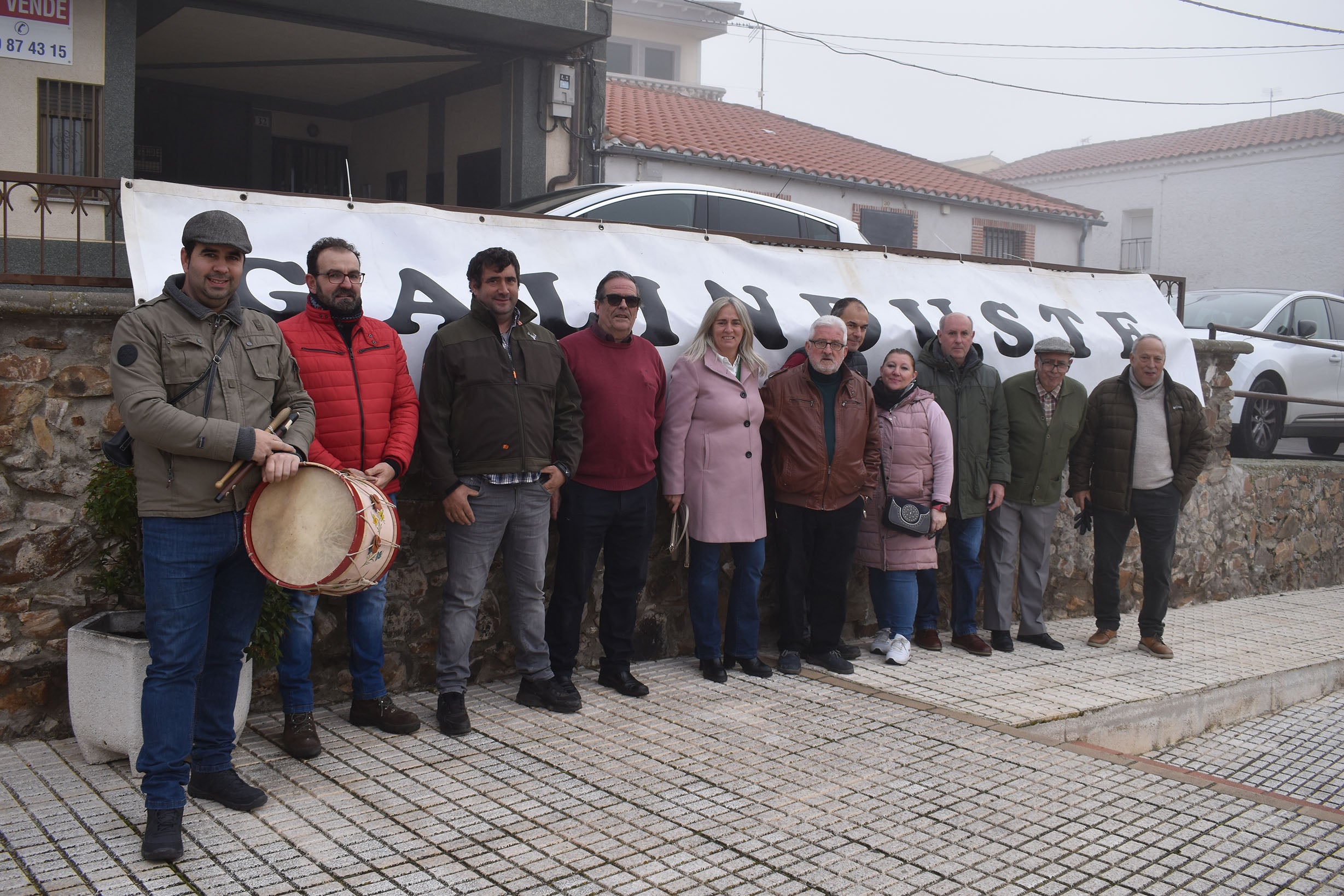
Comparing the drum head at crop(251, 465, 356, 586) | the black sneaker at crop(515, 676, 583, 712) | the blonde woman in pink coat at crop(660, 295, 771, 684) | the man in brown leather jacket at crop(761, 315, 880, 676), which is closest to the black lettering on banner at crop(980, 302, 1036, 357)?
the man in brown leather jacket at crop(761, 315, 880, 676)

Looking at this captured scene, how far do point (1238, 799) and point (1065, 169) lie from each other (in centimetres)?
3168

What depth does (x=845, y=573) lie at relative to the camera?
6.29m

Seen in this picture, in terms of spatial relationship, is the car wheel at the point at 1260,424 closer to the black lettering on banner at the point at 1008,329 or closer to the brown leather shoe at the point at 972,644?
the black lettering on banner at the point at 1008,329

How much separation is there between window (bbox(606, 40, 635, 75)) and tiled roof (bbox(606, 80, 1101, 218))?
22.0 feet

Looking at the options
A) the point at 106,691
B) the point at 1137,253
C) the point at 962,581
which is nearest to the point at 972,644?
the point at 962,581

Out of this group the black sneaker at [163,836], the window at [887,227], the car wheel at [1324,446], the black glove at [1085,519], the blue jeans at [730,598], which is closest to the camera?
the black sneaker at [163,836]

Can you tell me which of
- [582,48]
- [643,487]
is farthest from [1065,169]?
[643,487]

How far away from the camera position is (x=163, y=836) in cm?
357

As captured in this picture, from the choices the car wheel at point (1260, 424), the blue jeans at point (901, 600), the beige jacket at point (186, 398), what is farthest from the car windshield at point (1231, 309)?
the beige jacket at point (186, 398)

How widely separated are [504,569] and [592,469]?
63 cm

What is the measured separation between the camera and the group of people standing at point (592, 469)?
12.4 ft

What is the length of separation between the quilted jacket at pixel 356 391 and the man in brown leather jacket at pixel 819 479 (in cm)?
214

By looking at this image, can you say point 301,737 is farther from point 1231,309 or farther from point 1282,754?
point 1231,309

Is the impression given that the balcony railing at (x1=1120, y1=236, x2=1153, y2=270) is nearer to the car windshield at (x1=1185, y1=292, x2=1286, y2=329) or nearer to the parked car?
the parked car
